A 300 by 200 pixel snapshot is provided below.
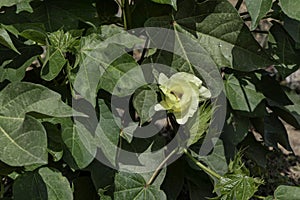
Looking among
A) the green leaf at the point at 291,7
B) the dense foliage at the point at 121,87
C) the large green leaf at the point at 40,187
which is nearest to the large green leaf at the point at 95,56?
the dense foliage at the point at 121,87

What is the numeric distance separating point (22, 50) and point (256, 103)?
24.0 inches

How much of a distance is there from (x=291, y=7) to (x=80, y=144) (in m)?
0.53

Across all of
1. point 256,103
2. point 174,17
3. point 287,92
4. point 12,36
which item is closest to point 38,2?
point 12,36

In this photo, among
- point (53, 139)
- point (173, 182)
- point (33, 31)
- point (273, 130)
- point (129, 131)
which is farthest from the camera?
point (273, 130)

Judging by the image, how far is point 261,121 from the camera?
1.74 metres

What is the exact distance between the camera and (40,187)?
129 centimetres

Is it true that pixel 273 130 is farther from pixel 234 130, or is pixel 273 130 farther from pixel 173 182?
pixel 173 182

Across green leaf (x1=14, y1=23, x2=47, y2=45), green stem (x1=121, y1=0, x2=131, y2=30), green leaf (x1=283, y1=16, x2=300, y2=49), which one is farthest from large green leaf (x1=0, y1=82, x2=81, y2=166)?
green leaf (x1=283, y1=16, x2=300, y2=49)

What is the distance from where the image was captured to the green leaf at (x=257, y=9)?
48.5 inches

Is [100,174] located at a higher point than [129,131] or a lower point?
lower

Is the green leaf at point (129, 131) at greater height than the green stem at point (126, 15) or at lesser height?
lesser

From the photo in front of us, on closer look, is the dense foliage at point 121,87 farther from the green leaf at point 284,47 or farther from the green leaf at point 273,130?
the green leaf at point 273,130

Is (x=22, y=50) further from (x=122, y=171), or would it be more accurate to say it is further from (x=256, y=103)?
(x=256, y=103)

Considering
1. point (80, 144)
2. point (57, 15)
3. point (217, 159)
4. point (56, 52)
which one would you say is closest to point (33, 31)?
point (56, 52)
